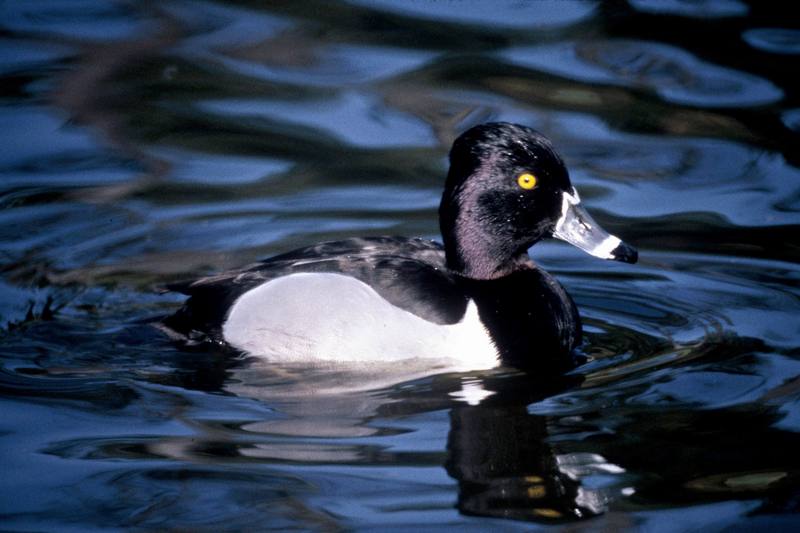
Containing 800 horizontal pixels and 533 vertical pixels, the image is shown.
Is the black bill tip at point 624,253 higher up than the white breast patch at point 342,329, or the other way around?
the black bill tip at point 624,253

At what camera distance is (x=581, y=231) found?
6.17 meters

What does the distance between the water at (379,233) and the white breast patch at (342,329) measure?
0.39 feet

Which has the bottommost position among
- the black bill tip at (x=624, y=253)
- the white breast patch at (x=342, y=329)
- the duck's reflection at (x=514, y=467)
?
the duck's reflection at (x=514, y=467)

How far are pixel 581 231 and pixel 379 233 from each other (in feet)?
6.05

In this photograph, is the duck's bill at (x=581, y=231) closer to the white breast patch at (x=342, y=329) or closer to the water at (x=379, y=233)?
the water at (x=379, y=233)

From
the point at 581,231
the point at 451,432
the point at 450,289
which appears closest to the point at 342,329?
the point at 450,289

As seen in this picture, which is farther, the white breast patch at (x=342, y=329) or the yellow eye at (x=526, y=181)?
the yellow eye at (x=526, y=181)

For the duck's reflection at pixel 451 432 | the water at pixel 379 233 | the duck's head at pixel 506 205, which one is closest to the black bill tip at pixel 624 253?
the duck's head at pixel 506 205

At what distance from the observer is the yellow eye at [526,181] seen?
601 cm

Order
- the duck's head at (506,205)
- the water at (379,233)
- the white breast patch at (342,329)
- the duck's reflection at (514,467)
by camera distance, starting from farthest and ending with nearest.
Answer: the duck's head at (506,205) < the white breast patch at (342,329) < the water at (379,233) < the duck's reflection at (514,467)

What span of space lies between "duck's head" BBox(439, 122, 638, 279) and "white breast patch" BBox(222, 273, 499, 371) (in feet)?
1.14

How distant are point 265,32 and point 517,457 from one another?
6777 mm

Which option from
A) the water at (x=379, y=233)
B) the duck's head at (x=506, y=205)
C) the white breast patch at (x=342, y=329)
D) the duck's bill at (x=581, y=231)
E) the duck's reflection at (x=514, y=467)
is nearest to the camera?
the duck's reflection at (x=514, y=467)

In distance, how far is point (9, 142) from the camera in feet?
29.3
